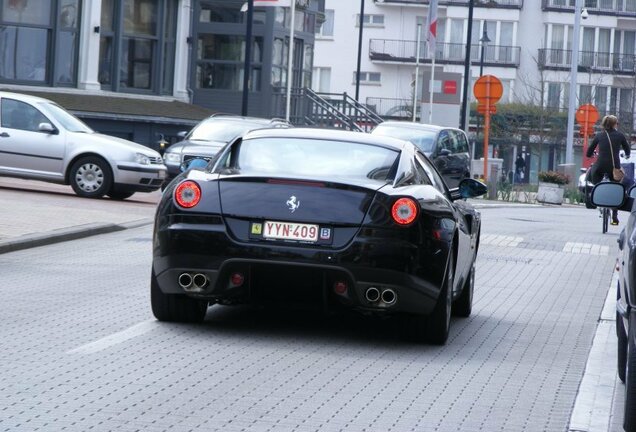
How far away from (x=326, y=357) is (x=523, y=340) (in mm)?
1999

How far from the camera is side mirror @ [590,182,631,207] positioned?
7977 mm

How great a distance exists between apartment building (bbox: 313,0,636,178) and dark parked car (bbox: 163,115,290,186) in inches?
2236

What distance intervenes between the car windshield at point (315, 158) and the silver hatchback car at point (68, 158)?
1458cm

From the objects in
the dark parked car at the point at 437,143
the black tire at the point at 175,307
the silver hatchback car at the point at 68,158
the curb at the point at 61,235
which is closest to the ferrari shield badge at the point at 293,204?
the black tire at the point at 175,307

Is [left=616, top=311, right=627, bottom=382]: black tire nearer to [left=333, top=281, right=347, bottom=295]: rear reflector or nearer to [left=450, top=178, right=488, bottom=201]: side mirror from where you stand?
[left=333, top=281, right=347, bottom=295]: rear reflector

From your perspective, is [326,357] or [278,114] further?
[278,114]

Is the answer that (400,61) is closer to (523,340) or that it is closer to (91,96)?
(91,96)

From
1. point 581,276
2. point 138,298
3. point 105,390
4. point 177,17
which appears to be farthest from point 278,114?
point 105,390

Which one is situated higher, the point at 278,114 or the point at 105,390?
the point at 278,114

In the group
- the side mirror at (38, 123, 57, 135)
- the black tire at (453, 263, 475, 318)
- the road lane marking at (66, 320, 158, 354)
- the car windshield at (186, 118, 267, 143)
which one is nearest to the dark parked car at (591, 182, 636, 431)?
the road lane marking at (66, 320, 158, 354)

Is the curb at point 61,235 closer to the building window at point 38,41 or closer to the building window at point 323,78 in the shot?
the building window at point 38,41

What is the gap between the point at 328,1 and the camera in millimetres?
86812

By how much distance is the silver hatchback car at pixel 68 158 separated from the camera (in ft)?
80.0

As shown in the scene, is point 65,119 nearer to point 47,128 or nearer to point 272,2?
point 47,128
